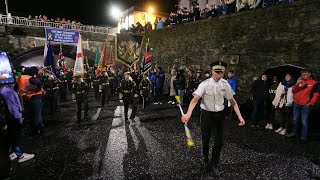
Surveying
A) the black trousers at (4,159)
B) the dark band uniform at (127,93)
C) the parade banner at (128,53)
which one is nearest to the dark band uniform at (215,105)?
the black trousers at (4,159)

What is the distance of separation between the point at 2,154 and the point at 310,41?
400 inches

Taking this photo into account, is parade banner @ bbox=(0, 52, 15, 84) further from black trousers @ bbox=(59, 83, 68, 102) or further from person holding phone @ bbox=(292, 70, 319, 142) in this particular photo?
black trousers @ bbox=(59, 83, 68, 102)

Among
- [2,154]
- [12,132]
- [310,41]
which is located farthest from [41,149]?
[310,41]

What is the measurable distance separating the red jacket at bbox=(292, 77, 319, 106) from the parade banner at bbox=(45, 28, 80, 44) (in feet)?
63.4

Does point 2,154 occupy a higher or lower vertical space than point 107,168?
higher

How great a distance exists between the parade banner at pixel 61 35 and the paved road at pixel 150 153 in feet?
45.7

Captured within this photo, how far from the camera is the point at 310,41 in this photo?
319 inches

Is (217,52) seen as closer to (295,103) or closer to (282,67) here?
(282,67)

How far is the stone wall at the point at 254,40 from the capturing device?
8.20m

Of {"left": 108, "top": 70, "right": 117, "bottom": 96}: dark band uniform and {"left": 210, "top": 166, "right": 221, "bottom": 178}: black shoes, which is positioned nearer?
{"left": 210, "top": 166, "right": 221, "bottom": 178}: black shoes

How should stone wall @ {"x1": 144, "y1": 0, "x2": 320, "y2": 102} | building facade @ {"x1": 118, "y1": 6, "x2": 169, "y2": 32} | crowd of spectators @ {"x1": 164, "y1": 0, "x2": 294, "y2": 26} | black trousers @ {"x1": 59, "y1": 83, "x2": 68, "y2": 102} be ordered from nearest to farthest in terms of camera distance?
stone wall @ {"x1": 144, "y1": 0, "x2": 320, "y2": 102} → crowd of spectators @ {"x1": 164, "y1": 0, "x2": 294, "y2": 26} → black trousers @ {"x1": 59, "y1": 83, "x2": 68, "y2": 102} → building facade @ {"x1": 118, "y1": 6, "x2": 169, "y2": 32}

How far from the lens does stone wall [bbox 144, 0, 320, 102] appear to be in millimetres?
8203

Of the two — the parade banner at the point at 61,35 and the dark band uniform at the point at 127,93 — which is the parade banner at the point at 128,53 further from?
the parade banner at the point at 61,35

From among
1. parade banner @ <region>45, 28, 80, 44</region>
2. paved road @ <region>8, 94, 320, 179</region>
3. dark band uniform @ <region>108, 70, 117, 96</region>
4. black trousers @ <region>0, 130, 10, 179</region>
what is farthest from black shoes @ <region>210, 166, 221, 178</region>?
parade banner @ <region>45, 28, 80, 44</region>
